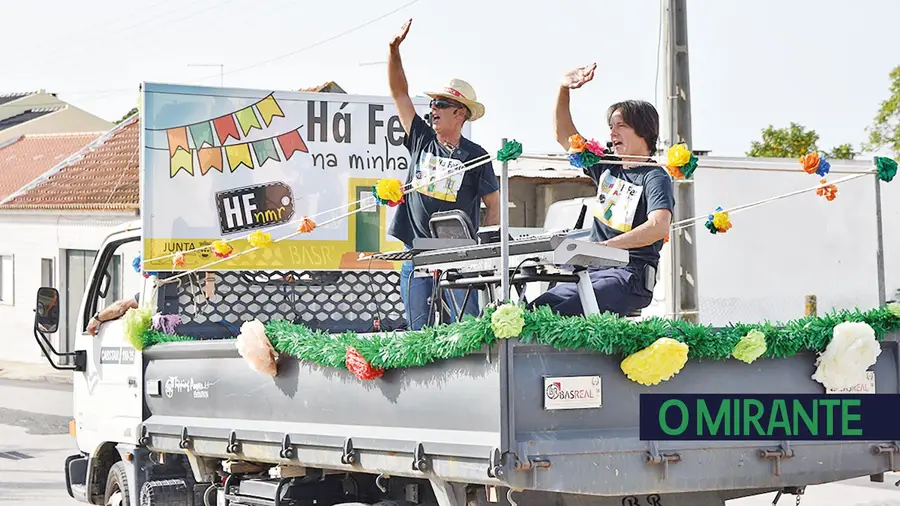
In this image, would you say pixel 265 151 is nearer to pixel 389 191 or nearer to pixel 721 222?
pixel 389 191

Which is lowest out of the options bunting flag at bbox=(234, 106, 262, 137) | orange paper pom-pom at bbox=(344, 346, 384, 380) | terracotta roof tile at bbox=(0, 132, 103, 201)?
orange paper pom-pom at bbox=(344, 346, 384, 380)

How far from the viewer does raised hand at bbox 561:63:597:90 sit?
6539 millimetres

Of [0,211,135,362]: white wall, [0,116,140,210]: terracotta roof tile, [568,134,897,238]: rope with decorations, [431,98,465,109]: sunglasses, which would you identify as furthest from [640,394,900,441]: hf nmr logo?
[0,211,135,362]: white wall

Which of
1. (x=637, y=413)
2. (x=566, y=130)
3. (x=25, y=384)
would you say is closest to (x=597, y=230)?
(x=566, y=130)

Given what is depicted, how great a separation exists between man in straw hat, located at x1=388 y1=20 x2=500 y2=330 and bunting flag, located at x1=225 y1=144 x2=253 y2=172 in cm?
129

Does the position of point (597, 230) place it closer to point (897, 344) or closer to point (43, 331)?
point (897, 344)

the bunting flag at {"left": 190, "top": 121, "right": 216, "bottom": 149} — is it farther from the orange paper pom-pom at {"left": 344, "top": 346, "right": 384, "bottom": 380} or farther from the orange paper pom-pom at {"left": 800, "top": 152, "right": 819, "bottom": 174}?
the orange paper pom-pom at {"left": 800, "top": 152, "right": 819, "bottom": 174}

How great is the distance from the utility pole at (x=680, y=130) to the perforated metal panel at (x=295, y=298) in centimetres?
537

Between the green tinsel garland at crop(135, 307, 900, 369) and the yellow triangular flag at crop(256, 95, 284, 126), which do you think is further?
the yellow triangular flag at crop(256, 95, 284, 126)

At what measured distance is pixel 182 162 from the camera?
27.1 ft

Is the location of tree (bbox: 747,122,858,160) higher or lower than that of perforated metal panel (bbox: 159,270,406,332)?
higher

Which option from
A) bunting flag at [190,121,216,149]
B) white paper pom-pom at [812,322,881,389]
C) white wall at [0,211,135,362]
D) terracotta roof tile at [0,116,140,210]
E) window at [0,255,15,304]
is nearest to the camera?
white paper pom-pom at [812,322,881,389]

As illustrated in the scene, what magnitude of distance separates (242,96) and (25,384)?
17718 mm

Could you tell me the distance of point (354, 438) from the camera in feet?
18.9
